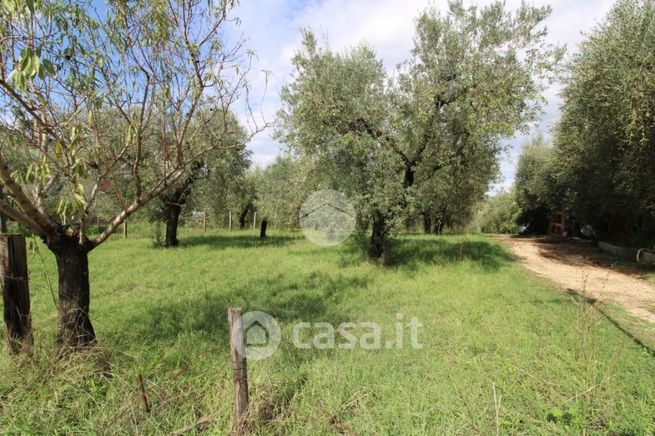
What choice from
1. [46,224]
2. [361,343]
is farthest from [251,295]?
[46,224]

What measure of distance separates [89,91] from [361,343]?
15.1ft

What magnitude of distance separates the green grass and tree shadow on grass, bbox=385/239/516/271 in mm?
2722

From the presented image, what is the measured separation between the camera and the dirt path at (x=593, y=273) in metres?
6.94

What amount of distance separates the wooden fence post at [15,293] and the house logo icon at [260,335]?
2.42 m

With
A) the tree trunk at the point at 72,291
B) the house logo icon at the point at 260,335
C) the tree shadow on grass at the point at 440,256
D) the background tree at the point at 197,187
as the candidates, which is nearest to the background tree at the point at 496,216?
the tree shadow on grass at the point at 440,256

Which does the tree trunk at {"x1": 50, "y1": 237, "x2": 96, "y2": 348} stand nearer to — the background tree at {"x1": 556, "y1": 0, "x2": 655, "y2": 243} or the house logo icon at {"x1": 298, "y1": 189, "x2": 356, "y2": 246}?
the house logo icon at {"x1": 298, "y1": 189, "x2": 356, "y2": 246}

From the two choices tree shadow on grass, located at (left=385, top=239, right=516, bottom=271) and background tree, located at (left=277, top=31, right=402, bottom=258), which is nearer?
background tree, located at (left=277, top=31, right=402, bottom=258)

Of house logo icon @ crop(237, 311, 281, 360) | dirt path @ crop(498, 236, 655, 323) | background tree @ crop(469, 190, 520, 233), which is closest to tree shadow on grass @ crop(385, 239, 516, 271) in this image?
dirt path @ crop(498, 236, 655, 323)

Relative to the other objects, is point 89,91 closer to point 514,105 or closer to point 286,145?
point 286,145

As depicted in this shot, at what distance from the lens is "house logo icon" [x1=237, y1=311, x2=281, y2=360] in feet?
14.1

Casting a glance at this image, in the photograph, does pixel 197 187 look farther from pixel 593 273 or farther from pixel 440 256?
pixel 593 273

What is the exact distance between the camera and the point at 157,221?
46.6 feet

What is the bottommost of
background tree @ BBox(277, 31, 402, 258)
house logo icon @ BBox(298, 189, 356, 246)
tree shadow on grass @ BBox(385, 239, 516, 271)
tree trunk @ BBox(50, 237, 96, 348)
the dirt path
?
the dirt path

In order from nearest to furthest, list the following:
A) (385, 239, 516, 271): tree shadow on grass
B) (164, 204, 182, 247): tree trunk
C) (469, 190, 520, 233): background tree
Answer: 1. (385, 239, 516, 271): tree shadow on grass
2. (164, 204, 182, 247): tree trunk
3. (469, 190, 520, 233): background tree
